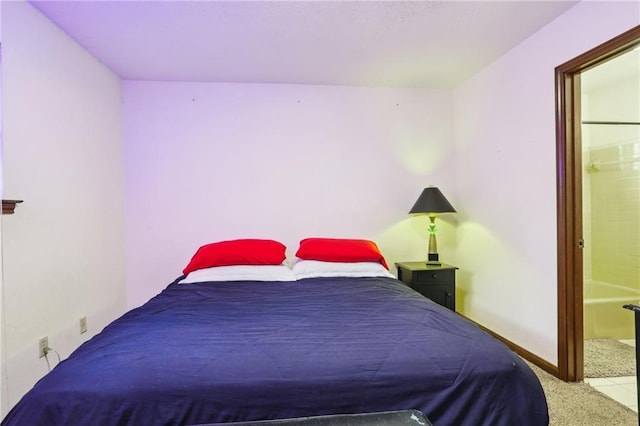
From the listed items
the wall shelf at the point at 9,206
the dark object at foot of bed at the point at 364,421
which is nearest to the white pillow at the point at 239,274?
the wall shelf at the point at 9,206

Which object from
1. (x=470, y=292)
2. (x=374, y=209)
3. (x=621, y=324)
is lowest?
(x=621, y=324)

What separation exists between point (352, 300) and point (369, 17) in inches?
70.1

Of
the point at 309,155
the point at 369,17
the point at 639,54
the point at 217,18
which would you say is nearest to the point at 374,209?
the point at 309,155

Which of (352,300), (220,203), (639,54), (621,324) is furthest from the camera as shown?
(220,203)

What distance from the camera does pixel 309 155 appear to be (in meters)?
3.22

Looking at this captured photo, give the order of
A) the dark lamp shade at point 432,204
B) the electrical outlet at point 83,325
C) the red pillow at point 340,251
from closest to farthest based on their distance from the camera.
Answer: the electrical outlet at point 83,325 → the red pillow at point 340,251 → the dark lamp shade at point 432,204

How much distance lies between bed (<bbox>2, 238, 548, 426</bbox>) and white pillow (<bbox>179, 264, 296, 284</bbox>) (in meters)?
0.95

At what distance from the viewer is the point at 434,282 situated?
113 inches

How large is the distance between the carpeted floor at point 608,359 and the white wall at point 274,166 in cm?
135

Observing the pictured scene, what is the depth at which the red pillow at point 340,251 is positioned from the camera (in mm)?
2738

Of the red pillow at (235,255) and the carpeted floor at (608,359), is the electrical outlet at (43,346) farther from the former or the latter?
the carpeted floor at (608,359)

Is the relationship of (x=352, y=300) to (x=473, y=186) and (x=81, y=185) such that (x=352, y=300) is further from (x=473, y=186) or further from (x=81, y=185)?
(x=81, y=185)

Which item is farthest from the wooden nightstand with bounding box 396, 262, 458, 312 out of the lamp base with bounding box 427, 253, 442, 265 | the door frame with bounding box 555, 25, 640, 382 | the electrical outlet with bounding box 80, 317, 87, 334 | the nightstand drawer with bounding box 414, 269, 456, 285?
the electrical outlet with bounding box 80, 317, 87, 334

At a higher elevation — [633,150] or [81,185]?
[633,150]
